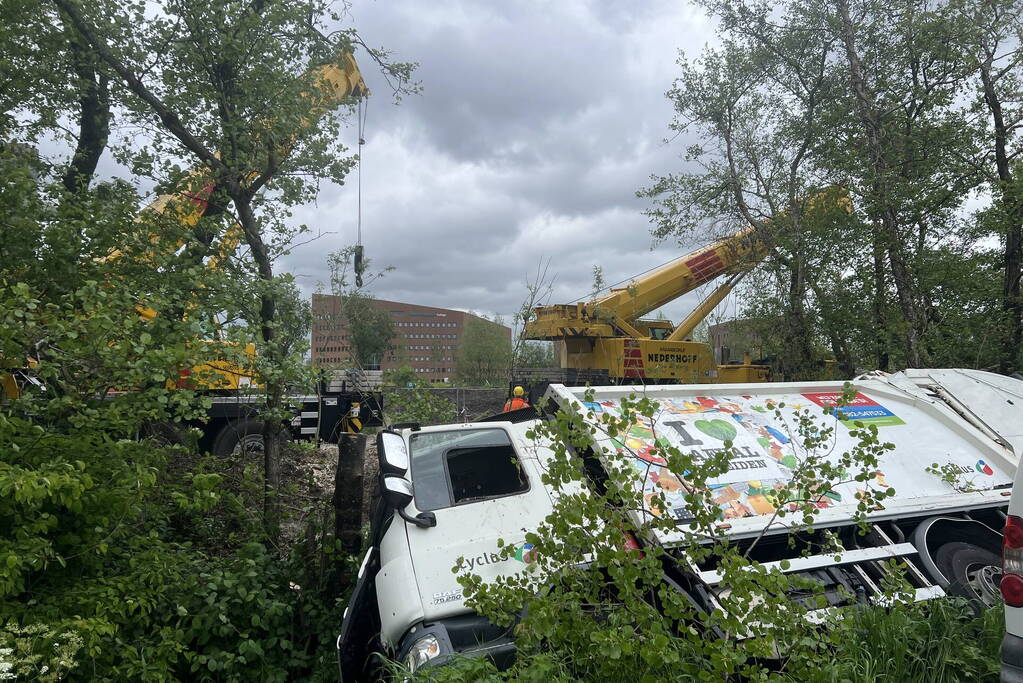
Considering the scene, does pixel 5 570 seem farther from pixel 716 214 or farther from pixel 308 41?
pixel 716 214

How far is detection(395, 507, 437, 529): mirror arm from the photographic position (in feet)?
12.5

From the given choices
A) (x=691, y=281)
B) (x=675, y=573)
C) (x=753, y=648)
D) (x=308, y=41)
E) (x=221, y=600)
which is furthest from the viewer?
(x=691, y=281)

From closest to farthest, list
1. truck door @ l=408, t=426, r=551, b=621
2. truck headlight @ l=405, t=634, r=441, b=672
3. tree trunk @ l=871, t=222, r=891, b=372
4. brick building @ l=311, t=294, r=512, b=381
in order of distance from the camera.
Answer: truck headlight @ l=405, t=634, r=441, b=672 → truck door @ l=408, t=426, r=551, b=621 → brick building @ l=311, t=294, r=512, b=381 → tree trunk @ l=871, t=222, r=891, b=372

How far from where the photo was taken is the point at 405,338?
Answer: 222 ft

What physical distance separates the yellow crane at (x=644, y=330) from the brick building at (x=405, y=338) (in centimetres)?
340

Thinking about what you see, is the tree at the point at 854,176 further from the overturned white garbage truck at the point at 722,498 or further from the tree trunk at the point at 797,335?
the overturned white garbage truck at the point at 722,498

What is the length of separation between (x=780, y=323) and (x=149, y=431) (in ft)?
37.7

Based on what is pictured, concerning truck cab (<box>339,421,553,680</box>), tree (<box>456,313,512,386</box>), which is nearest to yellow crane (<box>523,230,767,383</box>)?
truck cab (<box>339,421,553,680</box>)

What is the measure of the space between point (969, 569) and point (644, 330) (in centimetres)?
1436

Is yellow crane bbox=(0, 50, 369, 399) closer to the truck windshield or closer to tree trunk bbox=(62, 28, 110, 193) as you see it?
tree trunk bbox=(62, 28, 110, 193)

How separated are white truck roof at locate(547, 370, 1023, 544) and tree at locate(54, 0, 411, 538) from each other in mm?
3115

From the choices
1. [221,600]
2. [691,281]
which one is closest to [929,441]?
[221,600]

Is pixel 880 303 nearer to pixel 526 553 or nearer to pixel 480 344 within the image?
pixel 526 553

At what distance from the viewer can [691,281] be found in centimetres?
1789
